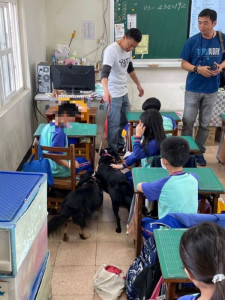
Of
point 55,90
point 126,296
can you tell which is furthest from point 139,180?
point 55,90

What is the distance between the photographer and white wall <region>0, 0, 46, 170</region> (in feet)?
11.8

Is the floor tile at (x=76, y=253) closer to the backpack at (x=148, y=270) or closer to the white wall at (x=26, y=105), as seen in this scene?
the backpack at (x=148, y=270)

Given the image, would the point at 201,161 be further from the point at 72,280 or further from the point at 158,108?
the point at 72,280

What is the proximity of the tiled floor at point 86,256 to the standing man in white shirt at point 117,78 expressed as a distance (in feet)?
4.48

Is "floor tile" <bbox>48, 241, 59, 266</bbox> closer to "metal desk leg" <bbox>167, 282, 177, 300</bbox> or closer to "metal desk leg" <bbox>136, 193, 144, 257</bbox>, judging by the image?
"metal desk leg" <bbox>136, 193, 144, 257</bbox>

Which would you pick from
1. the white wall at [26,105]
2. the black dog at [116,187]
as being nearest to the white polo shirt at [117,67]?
the white wall at [26,105]

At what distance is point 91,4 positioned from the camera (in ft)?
17.5

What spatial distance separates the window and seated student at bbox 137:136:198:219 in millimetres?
2113

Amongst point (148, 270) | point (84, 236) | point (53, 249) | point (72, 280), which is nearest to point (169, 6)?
point (84, 236)

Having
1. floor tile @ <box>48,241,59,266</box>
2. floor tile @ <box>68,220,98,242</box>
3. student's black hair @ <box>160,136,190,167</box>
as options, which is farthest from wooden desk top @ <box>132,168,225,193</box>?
floor tile @ <box>48,241,59,266</box>

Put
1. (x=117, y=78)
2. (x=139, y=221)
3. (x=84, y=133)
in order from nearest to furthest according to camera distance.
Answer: (x=139, y=221), (x=84, y=133), (x=117, y=78)

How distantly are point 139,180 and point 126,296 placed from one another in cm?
78

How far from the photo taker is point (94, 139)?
11.8 ft

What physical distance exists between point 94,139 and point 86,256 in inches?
51.7
